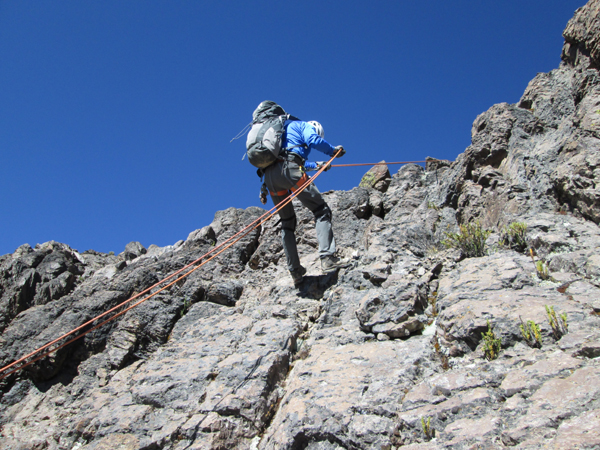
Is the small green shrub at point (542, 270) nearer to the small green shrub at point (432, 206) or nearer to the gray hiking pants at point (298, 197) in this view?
the gray hiking pants at point (298, 197)

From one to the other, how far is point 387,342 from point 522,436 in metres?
2.16

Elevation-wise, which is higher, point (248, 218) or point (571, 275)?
point (248, 218)

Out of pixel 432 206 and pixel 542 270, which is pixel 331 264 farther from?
pixel 542 270

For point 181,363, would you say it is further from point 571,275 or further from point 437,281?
point 571,275

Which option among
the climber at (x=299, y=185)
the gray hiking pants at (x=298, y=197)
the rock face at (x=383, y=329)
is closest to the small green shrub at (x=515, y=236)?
the rock face at (x=383, y=329)

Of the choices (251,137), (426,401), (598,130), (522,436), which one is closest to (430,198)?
(598,130)

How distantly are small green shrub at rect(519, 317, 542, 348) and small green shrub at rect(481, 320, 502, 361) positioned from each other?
0.25m

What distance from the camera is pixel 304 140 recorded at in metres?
7.32

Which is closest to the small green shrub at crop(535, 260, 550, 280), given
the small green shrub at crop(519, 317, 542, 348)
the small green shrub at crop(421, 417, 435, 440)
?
the small green shrub at crop(519, 317, 542, 348)

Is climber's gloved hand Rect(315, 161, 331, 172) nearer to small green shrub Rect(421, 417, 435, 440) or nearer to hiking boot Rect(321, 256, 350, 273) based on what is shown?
hiking boot Rect(321, 256, 350, 273)

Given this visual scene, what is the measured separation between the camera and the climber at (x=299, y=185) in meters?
7.00

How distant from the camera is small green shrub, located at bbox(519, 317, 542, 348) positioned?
12.4 ft

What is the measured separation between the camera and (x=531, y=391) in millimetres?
3283

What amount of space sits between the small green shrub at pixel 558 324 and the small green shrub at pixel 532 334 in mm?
131
